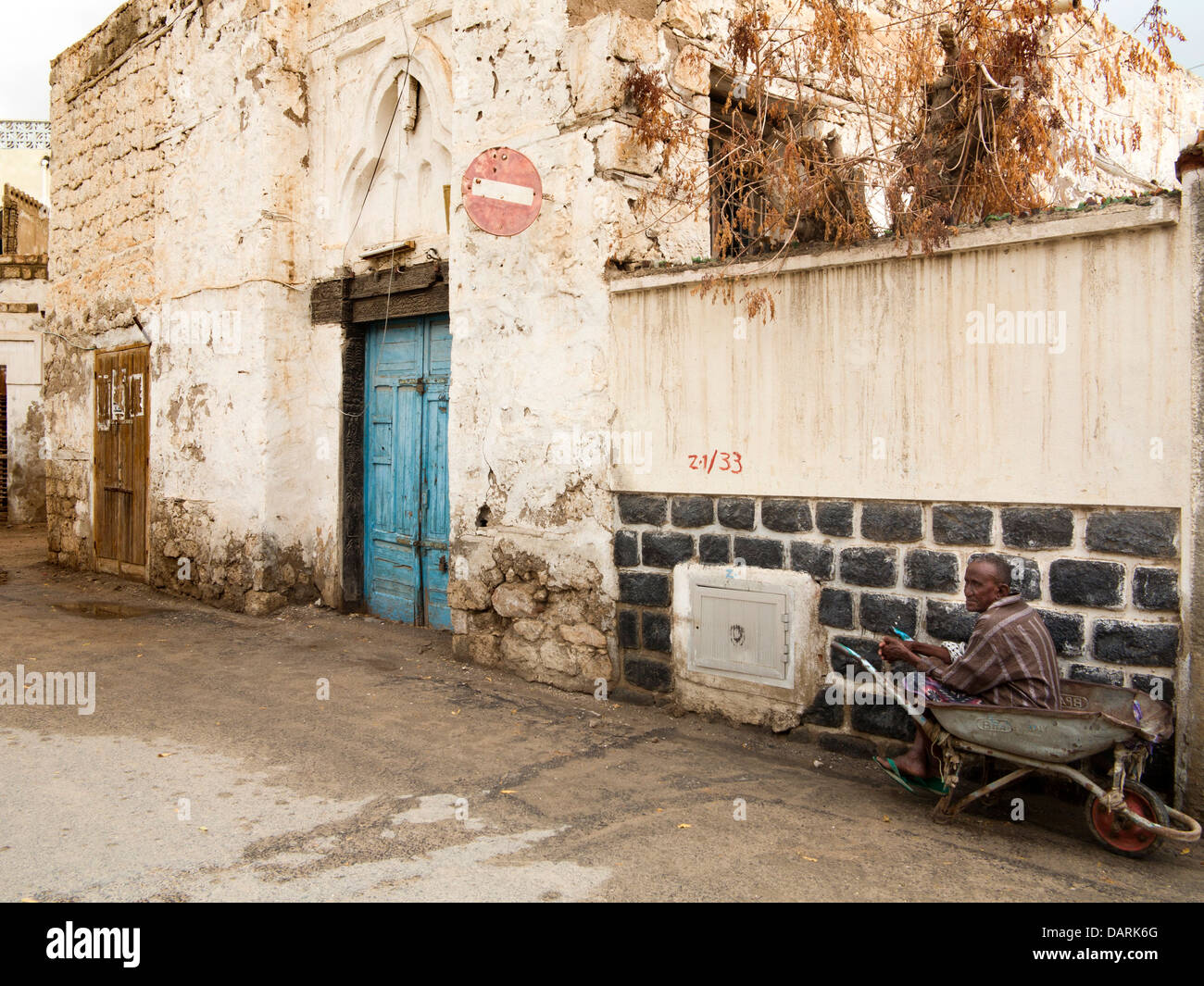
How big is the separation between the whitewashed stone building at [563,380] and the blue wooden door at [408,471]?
33mm

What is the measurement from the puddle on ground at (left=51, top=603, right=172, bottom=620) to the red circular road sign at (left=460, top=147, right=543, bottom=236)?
4.84m

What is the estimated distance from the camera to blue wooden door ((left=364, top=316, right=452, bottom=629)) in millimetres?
7766

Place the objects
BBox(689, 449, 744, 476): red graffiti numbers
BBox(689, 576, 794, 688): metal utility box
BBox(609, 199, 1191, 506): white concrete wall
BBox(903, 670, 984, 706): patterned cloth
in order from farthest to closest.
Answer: BBox(689, 449, 744, 476): red graffiti numbers, BBox(689, 576, 794, 688): metal utility box, BBox(903, 670, 984, 706): patterned cloth, BBox(609, 199, 1191, 506): white concrete wall

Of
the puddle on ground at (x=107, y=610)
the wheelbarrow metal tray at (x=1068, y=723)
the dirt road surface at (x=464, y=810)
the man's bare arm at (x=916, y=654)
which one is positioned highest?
the man's bare arm at (x=916, y=654)

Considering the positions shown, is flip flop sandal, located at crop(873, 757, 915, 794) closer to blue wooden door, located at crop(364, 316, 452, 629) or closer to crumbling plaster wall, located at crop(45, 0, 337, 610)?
blue wooden door, located at crop(364, 316, 452, 629)

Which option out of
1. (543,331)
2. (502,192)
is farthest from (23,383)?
(543,331)

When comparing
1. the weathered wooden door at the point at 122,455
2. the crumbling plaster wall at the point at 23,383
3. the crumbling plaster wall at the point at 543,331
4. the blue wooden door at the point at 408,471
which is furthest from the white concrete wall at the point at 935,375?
the crumbling plaster wall at the point at 23,383

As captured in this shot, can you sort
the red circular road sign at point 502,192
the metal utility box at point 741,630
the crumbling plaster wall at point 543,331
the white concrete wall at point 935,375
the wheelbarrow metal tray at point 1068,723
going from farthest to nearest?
the red circular road sign at point 502,192, the crumbling plaster wall at point 543,331, the metal utility box at point 741,630, the white concrete wall at point 935,375, the wheelbarrow metal tray at point 1068,723

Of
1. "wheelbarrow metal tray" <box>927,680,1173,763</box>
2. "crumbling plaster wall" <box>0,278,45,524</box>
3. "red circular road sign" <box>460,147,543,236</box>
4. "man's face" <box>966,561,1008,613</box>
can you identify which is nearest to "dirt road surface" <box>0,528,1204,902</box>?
"wheelbarrow metal tray" <box>927,680,1173,763</box>

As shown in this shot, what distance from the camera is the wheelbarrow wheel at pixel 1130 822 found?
3654mm

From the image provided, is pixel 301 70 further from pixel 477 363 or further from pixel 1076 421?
pixel 1076 421

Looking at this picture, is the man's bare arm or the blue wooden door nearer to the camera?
the man's bare arm

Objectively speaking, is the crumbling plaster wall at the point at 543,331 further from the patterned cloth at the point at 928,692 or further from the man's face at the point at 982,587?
the man's face at the point at 982,587

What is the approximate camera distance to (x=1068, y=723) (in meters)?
3.61
